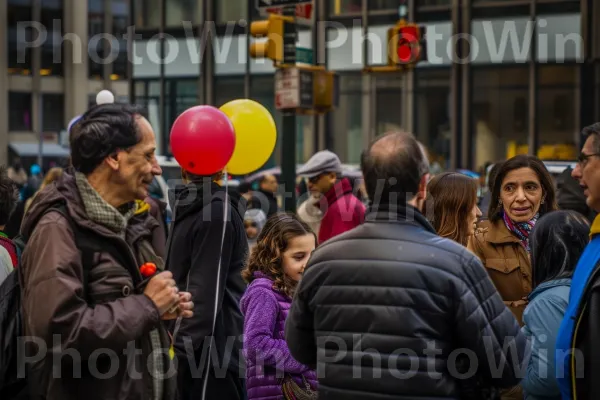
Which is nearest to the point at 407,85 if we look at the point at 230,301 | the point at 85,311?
the point at 230,301

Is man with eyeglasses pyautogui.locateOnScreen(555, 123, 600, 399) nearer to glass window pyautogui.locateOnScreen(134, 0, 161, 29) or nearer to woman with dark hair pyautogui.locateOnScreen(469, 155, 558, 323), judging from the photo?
woman with dark hair pyautogui.locateOnScreen(469, 155, 558, 323)

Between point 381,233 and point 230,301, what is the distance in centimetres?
200

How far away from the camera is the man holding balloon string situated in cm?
505

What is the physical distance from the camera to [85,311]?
3.35 metres

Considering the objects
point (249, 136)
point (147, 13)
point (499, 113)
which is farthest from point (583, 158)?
point (147, 13)

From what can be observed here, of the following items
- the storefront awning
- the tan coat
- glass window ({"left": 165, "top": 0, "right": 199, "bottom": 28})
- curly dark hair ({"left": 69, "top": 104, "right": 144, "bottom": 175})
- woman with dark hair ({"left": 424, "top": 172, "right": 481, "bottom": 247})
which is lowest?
the tan coat

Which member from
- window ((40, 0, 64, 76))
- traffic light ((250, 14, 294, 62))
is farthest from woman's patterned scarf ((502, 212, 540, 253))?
Result: window ((40, 0, 64, 76))

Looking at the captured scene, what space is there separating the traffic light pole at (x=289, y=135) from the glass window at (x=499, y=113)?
16.8 metres

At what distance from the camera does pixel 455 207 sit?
5.52m

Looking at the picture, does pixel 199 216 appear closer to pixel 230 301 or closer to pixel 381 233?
pixel 230 301

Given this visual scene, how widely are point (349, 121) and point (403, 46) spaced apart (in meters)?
12.9

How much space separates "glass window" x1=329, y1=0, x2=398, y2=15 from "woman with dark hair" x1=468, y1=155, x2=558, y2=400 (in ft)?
79.7

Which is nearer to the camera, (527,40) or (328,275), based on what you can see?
(328,275)

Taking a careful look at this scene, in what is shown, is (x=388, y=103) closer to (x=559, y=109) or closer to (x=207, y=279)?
(x=559, y=109)
